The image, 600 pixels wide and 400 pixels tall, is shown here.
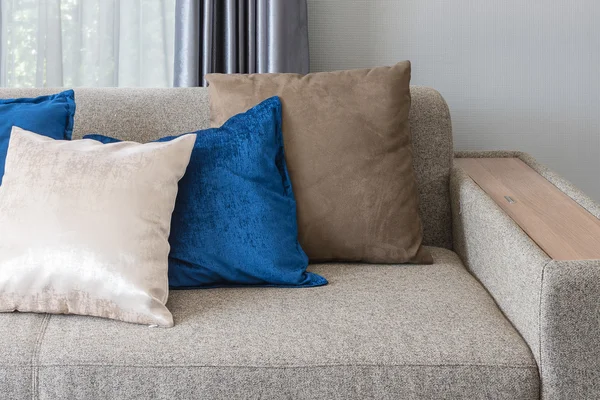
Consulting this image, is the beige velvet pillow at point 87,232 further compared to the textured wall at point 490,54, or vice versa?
the textured wall at point 490,54

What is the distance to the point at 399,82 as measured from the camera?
177 cm

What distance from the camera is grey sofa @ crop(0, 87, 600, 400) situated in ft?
4.04

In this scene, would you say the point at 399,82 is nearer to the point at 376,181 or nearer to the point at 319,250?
the point at 376,181

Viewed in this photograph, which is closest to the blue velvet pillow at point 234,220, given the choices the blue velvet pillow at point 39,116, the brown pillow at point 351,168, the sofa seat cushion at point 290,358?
the brown pillow at point 351,168

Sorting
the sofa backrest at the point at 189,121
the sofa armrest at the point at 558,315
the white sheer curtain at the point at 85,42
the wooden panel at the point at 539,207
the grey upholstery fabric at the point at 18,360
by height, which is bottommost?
the grey upholstery fabric at the point at 18,360

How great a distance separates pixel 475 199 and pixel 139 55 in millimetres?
1206

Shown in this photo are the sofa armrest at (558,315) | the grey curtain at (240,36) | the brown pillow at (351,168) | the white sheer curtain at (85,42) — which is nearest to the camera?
the sofa armrest at (558,315)

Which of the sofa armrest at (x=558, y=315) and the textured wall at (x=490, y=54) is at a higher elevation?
the textured wall at (x=490, y=54)

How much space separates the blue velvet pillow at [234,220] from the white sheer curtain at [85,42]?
786 mm

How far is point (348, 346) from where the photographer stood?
128 cm

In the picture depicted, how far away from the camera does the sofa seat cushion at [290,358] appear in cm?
124

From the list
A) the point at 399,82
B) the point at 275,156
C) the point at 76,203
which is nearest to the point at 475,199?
the point at 399,82

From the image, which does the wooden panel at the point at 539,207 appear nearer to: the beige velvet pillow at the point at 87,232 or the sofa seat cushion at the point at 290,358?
the sofa seat cushion at the point at 290,358

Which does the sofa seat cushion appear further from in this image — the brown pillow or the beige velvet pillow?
the brown pillow
